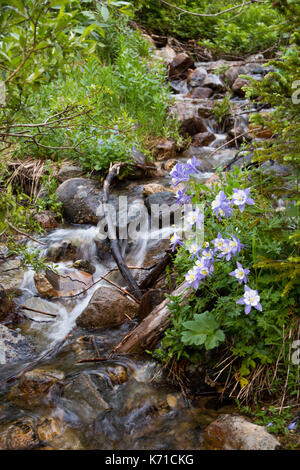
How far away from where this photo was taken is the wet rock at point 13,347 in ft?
9.22

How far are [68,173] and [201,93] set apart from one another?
5.20m

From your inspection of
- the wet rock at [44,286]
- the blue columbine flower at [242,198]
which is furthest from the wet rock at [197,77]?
the blue columbine flower at [242,198]

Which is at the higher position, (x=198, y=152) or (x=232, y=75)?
(x=232, y=75)

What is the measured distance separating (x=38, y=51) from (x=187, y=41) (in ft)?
40.3

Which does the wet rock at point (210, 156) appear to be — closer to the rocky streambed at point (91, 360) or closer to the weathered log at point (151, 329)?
the rocky streambed at point (91, 360)

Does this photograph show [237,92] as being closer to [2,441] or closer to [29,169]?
[29,169]

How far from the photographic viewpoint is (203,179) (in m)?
5.40

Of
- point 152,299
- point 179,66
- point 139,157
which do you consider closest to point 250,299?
point 152,299

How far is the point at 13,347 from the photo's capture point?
2.90m

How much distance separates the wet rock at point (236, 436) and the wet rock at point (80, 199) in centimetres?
310

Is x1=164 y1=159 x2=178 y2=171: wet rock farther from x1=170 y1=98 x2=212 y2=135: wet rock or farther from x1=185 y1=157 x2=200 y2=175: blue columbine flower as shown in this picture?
x1=185 y1=157 x2=200 y2=175: blue columbine flower

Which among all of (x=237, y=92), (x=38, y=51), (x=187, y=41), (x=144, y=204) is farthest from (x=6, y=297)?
(x=187, y=41)

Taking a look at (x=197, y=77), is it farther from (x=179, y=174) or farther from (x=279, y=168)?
(x=179, y=174)
